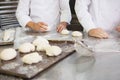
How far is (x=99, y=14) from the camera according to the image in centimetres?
150

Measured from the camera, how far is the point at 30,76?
81 cm

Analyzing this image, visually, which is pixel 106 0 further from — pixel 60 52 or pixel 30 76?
pixel 30 76

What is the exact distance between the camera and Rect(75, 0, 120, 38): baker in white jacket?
4.76 feet

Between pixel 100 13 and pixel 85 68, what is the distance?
0.68 meters

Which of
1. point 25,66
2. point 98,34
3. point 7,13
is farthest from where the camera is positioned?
point 7,13

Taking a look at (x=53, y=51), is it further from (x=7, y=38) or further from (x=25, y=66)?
(x=7, y=38)

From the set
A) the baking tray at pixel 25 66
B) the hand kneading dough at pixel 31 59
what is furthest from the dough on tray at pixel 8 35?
the hand kneading dough at pixel 31 59

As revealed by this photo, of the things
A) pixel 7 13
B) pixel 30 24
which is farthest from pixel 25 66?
pixel 7 13

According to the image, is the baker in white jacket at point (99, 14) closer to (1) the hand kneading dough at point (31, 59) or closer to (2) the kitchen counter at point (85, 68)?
(2) the kitchen counter at point (85, 68)

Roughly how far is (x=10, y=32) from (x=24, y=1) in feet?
Answer: 1.14

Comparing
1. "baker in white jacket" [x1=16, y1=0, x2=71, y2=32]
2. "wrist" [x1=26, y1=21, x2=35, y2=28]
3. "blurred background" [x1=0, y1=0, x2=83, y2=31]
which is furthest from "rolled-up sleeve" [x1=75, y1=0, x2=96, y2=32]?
"blurred background" [x1=0, y1=0, x2=83, y2=31]

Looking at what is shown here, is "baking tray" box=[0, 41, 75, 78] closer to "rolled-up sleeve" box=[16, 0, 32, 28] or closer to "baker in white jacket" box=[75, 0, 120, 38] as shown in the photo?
"baker in white jacket" box=[75, 0, 120, 38]

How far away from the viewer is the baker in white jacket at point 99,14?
145 centimetres

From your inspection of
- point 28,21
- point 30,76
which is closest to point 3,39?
point 28,21
